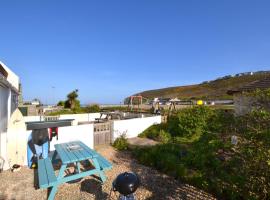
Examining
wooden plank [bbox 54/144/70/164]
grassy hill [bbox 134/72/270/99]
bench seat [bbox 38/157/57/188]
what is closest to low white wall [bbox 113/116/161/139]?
wooden plank [bbox 54/144/70/164]

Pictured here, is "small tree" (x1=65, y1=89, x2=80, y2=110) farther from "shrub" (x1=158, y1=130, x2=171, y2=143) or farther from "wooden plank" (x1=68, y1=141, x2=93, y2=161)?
"wooden plank" (x1=68, y1=141, x2=93, y2=161)

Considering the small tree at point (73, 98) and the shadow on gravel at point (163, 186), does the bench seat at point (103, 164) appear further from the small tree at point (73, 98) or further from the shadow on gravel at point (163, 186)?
the small tree at point (73, 98)

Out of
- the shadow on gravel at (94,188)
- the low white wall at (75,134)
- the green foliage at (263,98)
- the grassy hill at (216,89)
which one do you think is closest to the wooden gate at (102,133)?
the low white wall at (75,134)

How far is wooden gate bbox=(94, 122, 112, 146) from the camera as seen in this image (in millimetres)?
9759

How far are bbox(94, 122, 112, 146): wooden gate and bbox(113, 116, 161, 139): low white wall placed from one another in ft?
1.15

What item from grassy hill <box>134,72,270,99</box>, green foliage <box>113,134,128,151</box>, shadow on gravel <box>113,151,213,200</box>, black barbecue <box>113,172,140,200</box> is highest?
grassy hill <box>134,72,270,99</box>

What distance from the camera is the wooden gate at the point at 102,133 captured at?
9759 millimetres

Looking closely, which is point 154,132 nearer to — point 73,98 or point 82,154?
point 82,154

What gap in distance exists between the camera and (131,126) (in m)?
11.6

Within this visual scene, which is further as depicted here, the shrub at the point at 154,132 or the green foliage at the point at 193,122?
the shrub at the point at 154,132

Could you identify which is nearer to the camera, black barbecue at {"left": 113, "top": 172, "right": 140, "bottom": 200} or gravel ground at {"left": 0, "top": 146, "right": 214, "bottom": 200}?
black barbecue at {"left": 113, "top": 172, "right": 140, "bottom": 200}

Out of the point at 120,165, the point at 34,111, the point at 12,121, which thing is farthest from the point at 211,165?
the point at 34,111

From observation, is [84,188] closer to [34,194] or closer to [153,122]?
[34,194]

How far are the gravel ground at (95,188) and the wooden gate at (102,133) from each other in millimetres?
3680
